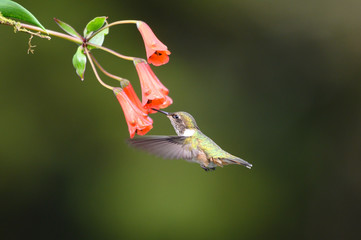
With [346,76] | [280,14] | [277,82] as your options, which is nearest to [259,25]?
[280,14]

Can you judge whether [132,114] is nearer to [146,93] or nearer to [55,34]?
[146,93]

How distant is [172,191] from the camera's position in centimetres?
483

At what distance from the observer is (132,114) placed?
187 centimetres

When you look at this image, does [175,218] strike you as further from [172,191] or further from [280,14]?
[280,14]

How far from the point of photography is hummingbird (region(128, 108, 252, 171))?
Result: 6.88 feet

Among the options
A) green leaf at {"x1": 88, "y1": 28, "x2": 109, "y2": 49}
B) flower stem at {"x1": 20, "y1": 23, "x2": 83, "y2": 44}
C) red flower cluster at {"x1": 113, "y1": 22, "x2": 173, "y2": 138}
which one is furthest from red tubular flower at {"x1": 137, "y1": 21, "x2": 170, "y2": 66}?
flower stem at {"x1": 20, "y1": 23, "x2": 83, "y2": 44}

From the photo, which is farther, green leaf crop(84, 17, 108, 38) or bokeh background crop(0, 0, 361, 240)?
bokeh background crop(0, 0, 361, 240)

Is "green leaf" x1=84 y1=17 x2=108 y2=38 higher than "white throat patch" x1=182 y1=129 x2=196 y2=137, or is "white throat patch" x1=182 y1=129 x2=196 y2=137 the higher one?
"green leaf" x1=84 y1=17 x2=108 y2=38

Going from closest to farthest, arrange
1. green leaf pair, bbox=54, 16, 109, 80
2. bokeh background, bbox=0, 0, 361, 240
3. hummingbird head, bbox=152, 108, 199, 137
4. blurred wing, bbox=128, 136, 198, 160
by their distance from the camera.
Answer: green leaf pair, bbox=54, 16, 109, 80
blurred wing, bbox=128, 136, 198, 160
hummingbird head, bbox=152, 108, 199, 137
bokeh background, bbox=0, 0, 361, 240

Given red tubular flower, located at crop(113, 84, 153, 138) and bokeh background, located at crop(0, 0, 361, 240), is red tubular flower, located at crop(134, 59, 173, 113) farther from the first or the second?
bokeh background, located at crop(0, 0, 361, 240)

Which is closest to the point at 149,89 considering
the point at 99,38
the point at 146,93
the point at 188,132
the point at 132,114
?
the point at 146,93

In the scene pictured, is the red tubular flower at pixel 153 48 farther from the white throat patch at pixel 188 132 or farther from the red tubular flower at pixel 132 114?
the white throat patch at pixel 188 132

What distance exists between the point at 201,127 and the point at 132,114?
3.24m

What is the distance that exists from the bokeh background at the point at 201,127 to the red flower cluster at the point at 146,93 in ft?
9.46
